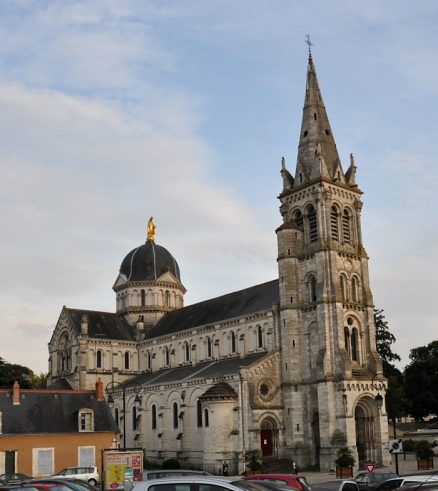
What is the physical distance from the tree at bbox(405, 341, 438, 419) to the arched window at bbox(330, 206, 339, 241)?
2950cm

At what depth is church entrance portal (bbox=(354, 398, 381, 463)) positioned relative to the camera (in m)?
54.8

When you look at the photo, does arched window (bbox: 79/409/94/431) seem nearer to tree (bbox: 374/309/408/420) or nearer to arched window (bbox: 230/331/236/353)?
arched window (bbox: 230/331/236/353)

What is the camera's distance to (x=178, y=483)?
1375cm

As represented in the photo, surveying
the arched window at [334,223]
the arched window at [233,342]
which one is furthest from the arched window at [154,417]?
the arched window at [334,223]

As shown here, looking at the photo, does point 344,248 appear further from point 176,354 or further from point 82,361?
point 82,361

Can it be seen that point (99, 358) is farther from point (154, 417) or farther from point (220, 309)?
point (220, 309)

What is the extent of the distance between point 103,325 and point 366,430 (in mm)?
34115

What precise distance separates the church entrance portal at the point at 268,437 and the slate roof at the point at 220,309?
32.1 feet

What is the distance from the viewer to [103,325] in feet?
Result: 258

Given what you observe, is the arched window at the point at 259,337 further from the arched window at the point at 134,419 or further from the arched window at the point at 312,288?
the arched window at the point at 134,419

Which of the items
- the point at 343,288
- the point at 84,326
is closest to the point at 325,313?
the point at 343,288

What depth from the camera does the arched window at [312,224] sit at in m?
59.1

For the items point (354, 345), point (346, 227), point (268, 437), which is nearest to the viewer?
point (268, 437)

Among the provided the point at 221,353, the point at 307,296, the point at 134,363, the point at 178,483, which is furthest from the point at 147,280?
the point at 178,483
